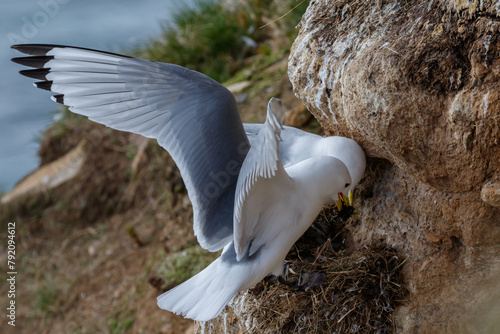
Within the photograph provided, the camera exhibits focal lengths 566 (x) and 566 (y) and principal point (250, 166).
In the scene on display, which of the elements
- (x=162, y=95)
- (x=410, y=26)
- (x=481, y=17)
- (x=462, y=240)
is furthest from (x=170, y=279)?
(x=481, y=17)

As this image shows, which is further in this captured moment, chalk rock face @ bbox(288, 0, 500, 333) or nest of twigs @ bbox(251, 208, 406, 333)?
nest of twigs @ bbox(251, 208, 406, 333)

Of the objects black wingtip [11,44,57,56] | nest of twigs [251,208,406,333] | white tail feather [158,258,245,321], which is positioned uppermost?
black wingtip [11,44,57,56]

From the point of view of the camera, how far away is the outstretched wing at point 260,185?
1569 mm

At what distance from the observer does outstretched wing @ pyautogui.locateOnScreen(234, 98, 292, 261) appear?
1.57 m

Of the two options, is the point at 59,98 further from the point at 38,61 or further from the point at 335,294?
the point at 335,294

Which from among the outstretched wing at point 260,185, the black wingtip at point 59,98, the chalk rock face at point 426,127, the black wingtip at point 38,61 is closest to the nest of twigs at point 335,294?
the chalk rock face at point 426,127

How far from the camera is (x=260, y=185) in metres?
1.89

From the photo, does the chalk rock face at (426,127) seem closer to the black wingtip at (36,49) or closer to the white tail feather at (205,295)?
the white tail feather at (205,295)

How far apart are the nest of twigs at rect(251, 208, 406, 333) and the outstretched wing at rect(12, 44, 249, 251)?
1.02 ft

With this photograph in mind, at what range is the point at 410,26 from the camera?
183 cm

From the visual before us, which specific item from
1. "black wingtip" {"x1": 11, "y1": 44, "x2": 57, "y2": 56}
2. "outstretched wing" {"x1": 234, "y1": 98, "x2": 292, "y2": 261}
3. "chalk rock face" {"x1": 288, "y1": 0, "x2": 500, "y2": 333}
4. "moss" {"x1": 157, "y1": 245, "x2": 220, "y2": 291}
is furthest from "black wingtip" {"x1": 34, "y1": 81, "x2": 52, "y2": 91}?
"moss" {"x1": 157, "y1": 245, "x2": 220, "y2": 291}

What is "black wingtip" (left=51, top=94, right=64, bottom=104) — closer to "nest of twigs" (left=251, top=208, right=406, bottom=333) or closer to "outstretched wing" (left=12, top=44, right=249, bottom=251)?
"outstretched wing" (left=12, top=44, right=249, bottom=251)

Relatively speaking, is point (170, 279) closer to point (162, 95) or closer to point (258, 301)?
point (258, 301)

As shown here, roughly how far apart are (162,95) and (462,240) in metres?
1.19
